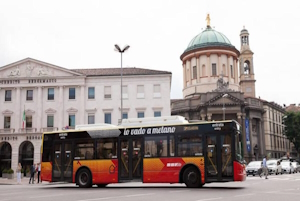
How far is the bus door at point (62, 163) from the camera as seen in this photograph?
21078mm

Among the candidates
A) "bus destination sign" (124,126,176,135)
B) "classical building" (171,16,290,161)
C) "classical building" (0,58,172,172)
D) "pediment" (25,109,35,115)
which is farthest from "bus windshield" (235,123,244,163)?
"classical building" (171,16,290,161)

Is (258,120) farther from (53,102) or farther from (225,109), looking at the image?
(53,102)

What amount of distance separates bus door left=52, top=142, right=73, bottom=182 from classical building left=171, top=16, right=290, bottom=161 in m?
45.6

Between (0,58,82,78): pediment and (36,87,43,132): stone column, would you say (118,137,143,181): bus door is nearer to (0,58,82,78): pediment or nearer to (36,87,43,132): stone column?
(0,58,82,78): pediment

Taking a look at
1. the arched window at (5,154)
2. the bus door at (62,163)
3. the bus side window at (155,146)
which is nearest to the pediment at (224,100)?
the arched window at (5,154)

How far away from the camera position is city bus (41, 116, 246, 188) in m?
18.2

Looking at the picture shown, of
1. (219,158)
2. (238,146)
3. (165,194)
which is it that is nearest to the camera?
(165,194)

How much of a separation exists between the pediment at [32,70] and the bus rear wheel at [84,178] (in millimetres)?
31967

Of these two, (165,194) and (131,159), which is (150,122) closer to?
(131,159)

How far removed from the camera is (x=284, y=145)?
91438 millimetres

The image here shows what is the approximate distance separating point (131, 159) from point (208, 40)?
58267mm

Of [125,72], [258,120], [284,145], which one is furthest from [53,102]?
[284,145]

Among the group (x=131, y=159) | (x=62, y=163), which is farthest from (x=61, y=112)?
(x=131, y=159)

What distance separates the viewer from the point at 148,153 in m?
19.5
